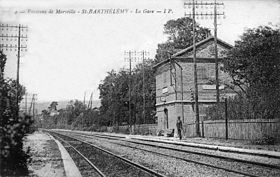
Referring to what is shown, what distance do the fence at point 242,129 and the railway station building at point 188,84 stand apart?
8188mm

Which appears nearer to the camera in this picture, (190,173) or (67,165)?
(190,173)

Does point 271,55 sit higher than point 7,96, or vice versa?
point 271,55

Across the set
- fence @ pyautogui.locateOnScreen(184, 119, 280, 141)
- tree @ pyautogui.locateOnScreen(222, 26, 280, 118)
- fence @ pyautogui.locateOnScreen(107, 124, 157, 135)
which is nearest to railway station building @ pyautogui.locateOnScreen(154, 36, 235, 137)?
fence @ pyautogui.locateOnScreen(107, 124, 157, 135)

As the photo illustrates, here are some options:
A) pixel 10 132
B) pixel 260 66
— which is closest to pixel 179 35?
pixel 260 66

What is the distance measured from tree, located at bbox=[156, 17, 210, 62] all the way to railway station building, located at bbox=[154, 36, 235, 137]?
16.1 m

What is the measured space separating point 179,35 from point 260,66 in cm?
3122

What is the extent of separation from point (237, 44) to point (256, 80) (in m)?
5.46

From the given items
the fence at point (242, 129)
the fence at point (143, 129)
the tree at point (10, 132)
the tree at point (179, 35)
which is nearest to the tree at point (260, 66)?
the fence at point (242, 129)

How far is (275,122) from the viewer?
18.3 m

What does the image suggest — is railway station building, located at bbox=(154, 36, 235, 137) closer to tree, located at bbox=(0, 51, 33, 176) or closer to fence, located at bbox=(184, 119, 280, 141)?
fence, located at bbox=(184, 119, 280, 141)

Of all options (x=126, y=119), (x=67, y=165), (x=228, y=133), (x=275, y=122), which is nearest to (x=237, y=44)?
(x=228, y=133)

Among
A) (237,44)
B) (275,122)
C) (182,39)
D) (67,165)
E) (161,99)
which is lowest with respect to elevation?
(67,165)

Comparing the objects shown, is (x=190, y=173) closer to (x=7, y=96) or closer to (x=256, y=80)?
(x=7, y=96)

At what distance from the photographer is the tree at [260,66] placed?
785 inches
